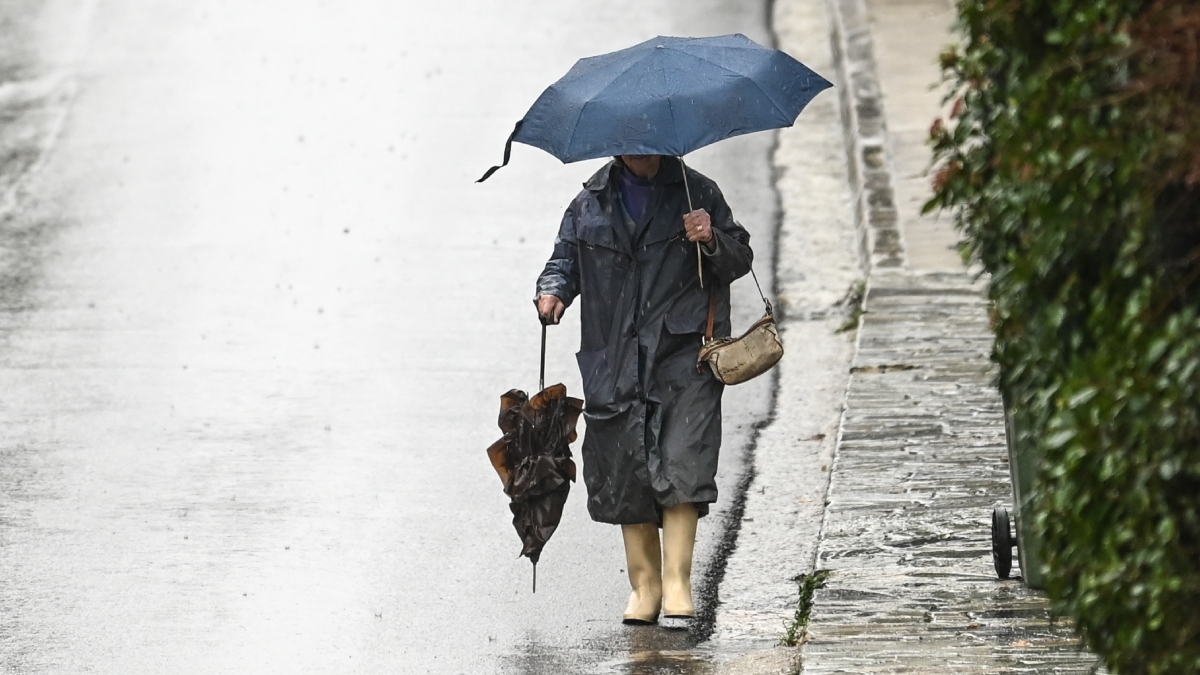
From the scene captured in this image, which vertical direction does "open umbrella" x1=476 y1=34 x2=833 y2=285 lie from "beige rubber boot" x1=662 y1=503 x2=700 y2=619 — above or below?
above

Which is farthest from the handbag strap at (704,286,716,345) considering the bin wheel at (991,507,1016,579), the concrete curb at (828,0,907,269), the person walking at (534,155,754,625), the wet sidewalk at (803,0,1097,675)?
the concrete curb at (828,0,907,269)

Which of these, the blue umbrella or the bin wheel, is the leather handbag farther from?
the bin wheel

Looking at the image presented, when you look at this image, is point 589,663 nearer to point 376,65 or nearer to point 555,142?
point 555,142

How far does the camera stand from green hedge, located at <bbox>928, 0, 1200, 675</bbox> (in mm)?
4008

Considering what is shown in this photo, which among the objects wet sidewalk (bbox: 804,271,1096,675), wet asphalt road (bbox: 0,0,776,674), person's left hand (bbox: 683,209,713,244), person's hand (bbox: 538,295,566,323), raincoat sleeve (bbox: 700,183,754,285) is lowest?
wet asphalt road (bbox: 0,0,776,674)

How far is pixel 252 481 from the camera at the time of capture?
9.08m

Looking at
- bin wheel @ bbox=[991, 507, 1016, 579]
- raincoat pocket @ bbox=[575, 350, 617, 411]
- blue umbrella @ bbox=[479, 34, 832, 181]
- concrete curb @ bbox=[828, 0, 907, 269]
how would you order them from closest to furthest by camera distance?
blue umbrella @ bbox=[479, 34, 832, 181], bin wheel @ bbox=[991, 507, 1016, 579], raincoat pocket @ bbox=[575, 350, 617, 411], concrete curb @ bbox=[828, 0, 907, 269]

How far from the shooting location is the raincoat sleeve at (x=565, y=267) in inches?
293

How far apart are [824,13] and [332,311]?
7.96 meters

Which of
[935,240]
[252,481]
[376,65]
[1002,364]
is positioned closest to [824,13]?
[376,65]

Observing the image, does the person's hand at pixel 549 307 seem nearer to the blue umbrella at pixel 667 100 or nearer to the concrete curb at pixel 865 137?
the blue umbrella at pixel 667 100

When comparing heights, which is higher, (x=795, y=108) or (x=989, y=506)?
(x=795, y=108)

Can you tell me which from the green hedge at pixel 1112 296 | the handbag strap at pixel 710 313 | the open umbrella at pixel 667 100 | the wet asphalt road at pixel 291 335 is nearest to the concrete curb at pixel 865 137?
the wet asphalt road at pixel 291 335

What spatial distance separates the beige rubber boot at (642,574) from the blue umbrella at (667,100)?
4.66ft
